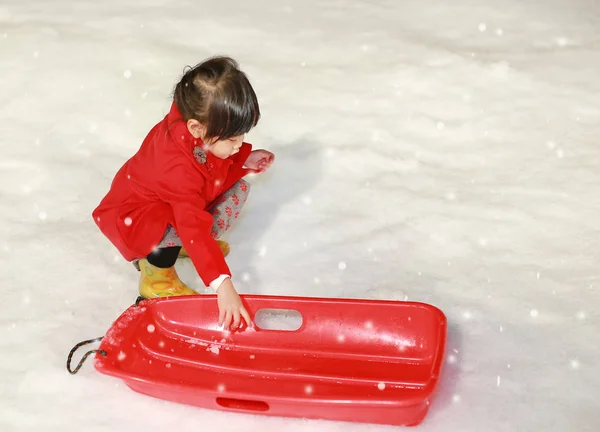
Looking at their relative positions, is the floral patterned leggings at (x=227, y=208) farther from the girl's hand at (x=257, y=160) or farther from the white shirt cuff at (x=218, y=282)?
the white shirt cuff at (x=218, y=282)

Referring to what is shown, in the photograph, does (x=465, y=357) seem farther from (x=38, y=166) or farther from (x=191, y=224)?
(x=38, y=166)

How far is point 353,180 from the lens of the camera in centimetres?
177

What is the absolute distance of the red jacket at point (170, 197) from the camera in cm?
131

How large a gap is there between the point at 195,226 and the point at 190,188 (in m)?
0.07

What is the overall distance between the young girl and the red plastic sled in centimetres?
7

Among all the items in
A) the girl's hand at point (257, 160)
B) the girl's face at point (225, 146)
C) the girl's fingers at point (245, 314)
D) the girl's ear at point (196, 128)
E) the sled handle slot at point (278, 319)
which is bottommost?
the sled handle slot at point (278, 319)

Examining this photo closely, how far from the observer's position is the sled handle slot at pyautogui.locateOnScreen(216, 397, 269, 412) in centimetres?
123

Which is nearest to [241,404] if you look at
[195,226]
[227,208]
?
[195,226]

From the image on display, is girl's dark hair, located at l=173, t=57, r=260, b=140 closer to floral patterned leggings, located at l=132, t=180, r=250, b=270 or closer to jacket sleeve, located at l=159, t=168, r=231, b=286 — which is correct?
jacket sleeve, located at l=159, t=168, r=231, b=286

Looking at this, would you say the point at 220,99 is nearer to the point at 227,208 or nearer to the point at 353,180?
the point at 227,208

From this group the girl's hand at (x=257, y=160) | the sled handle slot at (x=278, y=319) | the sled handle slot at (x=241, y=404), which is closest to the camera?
the sled handle slot at (x=241, y=404)

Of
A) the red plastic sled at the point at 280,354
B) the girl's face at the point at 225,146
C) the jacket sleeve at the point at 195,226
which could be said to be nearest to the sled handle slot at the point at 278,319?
the red plastic sled at the point at 280,354

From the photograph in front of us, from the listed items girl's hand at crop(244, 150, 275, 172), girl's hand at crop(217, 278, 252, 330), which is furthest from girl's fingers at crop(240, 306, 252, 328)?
girl's hand at crop(244, 150, 275, 172)

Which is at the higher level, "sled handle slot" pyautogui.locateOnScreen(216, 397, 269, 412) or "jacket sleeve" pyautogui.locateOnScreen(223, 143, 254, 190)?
"jacket sleeve" pyautogui.locateOnScreen(223, 143, 254, 190)
